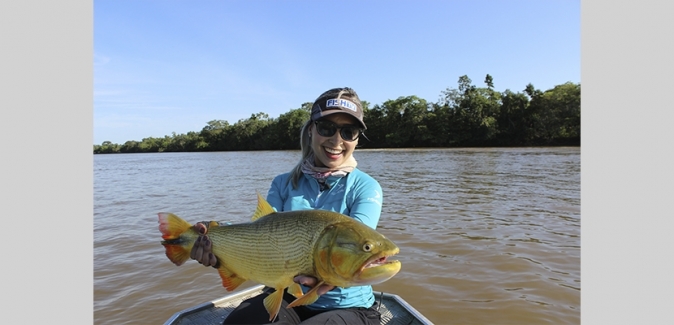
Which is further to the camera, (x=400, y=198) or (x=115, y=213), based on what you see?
(x=400, y=198)

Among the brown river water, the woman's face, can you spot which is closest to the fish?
the woman's face

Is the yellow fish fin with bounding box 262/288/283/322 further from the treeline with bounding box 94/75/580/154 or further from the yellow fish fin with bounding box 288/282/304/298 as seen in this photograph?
the treeline with bounding box 94/75/580/154

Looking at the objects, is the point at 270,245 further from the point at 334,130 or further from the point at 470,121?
the point at 470,121

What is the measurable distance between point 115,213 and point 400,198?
9.95 m

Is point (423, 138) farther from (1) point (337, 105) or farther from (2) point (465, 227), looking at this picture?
(1) point (337, 105)

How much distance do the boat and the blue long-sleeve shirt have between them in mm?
815

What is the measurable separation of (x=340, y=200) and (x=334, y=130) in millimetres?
603

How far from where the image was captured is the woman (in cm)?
295

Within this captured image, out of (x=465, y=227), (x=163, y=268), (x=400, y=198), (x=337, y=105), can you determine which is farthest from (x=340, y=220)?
(x=400, y=198)

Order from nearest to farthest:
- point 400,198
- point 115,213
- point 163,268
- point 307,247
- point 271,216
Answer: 1. point 307,247
2. point 271,216
3. point 163,268
4. point 115,213
5. point 400,198

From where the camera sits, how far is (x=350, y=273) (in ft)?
6.74

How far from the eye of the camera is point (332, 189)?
334 cm

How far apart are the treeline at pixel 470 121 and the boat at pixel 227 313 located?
44.4 m

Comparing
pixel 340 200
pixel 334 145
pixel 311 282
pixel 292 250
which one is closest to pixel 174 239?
pixel 292 250
